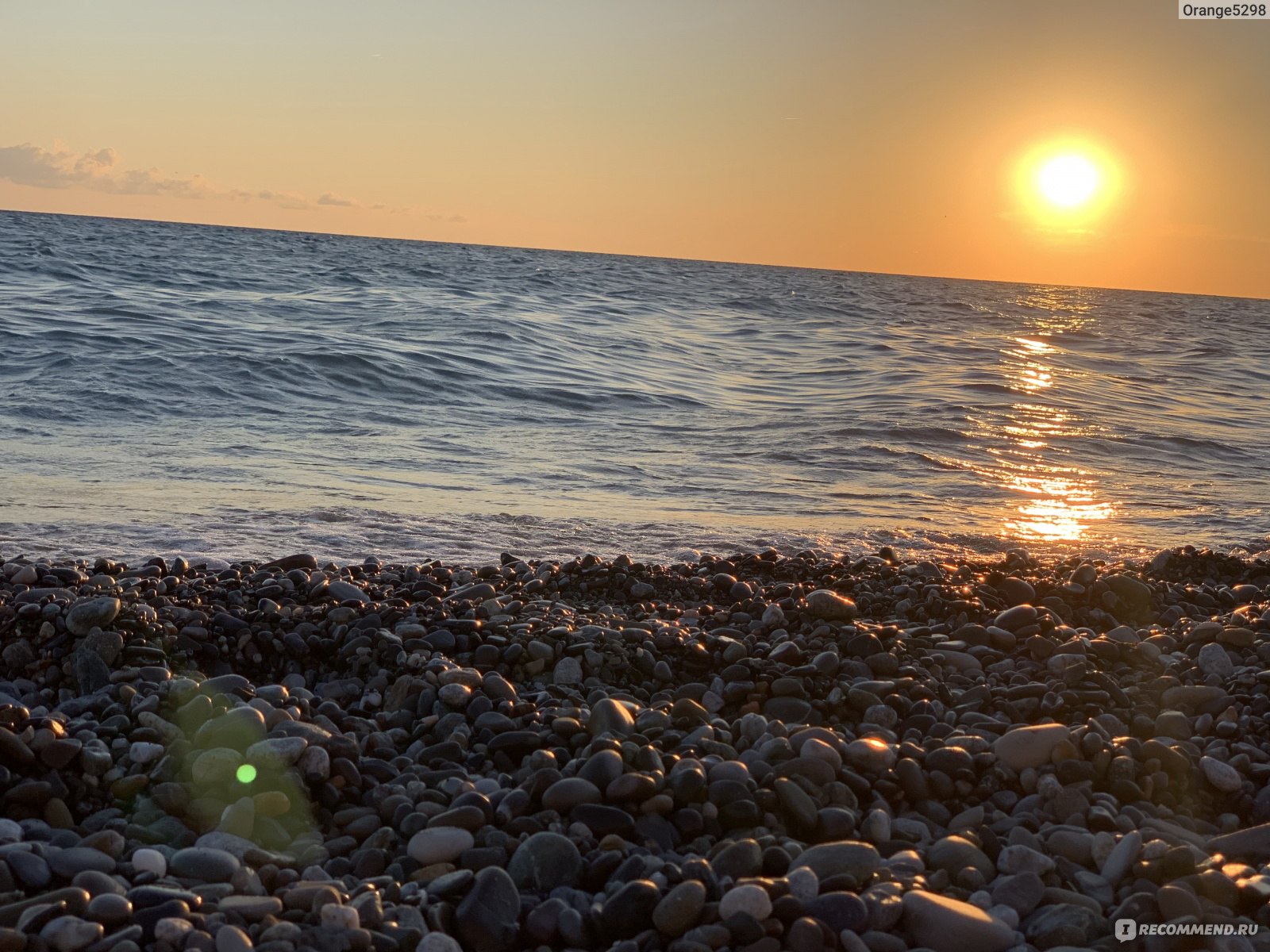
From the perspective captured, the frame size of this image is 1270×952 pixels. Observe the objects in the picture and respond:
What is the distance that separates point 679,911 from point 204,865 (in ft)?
3.70

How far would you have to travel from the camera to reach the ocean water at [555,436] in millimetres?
6934

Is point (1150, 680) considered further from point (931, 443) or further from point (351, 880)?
point (931, 443)

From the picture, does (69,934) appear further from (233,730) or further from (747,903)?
(747,903)

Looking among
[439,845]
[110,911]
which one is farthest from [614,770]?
[110,911]

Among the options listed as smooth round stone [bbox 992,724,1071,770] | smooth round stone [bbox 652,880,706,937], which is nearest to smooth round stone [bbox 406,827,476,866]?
smooth round stone [bbox 652,880,706,937]

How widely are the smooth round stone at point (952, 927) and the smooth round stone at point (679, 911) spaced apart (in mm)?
474

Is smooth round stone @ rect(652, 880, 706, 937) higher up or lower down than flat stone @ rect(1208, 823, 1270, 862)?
lower down

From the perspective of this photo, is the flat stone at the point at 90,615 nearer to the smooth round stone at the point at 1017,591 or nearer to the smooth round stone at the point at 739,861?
the smooth round stone at the point at 739,861

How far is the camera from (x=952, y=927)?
89.4 inches

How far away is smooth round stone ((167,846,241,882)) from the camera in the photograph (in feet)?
7.95

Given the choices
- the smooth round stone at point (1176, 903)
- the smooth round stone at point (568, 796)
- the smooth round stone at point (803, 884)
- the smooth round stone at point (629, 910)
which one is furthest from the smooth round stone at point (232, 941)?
the smooth round stone at point (1176, 903)

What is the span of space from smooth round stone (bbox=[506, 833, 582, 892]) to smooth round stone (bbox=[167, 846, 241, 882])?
0.66 metres

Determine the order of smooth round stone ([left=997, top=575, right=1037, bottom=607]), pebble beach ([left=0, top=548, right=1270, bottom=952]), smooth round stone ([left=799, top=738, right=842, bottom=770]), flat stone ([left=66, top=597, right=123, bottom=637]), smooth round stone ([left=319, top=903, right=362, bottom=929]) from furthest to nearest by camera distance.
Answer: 1. smooth round stone ([left=997, top=575, right=1037, bottom=607])
2. flat stone ([left=66, top=597, right=123, bottom=637])
3. smooth round stone ([left=799, top=738, right=842, bottom=770])
4. pebble beach ([left=0, top=548, right=1270, bottom=952])
5. smooth round stone ([left=319, top=903, right=362, bottom=929])

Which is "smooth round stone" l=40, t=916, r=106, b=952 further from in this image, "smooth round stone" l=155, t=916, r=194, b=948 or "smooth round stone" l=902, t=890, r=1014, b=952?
"smooth round stone" l=902, t=890, r=1014, b=952
